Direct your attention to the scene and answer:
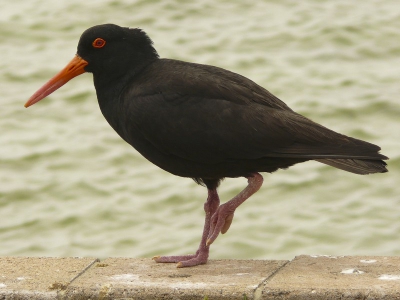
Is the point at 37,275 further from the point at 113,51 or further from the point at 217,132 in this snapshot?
the point at 113,51

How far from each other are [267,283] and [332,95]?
807cm

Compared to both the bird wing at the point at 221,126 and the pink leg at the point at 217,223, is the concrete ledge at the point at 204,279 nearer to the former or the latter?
the pink leg at the point at 217,223

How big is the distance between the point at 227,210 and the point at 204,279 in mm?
678

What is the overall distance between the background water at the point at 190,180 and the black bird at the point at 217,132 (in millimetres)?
4308

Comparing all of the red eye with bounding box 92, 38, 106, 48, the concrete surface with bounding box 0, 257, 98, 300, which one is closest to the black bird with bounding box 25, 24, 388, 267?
the red eye with bounding box 92, 38, 106, 48

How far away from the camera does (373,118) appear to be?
11.9m

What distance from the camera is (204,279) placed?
4895 mm

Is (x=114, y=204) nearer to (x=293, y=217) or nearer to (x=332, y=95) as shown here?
(x=293, y=217)

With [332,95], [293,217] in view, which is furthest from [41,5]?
[293,217]

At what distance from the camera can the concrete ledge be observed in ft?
15.0

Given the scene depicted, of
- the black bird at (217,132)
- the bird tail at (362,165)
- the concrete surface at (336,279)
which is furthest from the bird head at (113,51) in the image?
the concrete surface at (336,279)

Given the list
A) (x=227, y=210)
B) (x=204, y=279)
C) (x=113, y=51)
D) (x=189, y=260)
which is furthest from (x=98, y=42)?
(x=204, y=279)

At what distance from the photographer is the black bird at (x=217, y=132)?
17.3ft

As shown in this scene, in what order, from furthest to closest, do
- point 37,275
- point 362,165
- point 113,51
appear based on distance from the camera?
point 113,51 → point 362,165 → point 37,275
